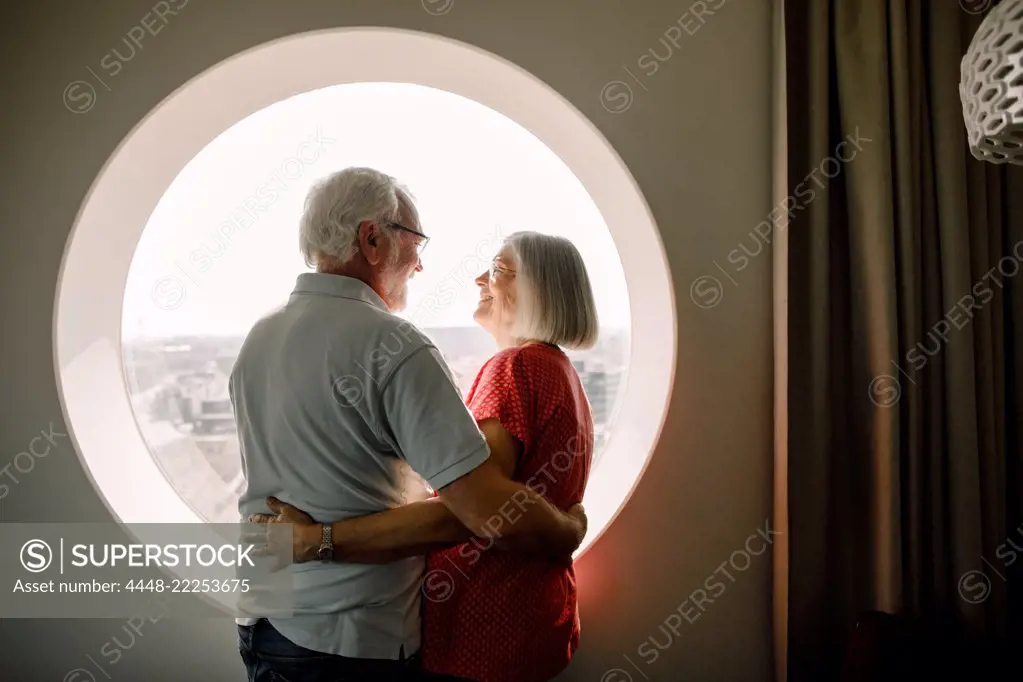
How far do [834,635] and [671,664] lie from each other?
408 millimetres

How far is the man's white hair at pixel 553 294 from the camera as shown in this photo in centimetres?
157

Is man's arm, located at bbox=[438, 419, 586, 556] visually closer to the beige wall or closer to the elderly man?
the elderly man

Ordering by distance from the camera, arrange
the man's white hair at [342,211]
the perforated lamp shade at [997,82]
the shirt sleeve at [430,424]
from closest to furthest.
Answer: the perforated lamp shade at [997,82]
the shirt sleeve at [430,424]
the man's white hair at [342,211]

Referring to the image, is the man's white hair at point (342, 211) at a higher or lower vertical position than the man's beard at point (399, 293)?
higher

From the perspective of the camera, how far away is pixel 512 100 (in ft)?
6.53

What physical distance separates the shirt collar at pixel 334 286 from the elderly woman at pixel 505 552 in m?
0.32

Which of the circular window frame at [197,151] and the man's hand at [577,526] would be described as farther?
the circular window frame at [197,151]

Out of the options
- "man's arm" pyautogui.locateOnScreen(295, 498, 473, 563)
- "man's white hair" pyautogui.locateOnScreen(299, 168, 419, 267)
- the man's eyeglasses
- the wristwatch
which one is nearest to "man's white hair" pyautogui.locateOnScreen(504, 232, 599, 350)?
the man's eyeglasses

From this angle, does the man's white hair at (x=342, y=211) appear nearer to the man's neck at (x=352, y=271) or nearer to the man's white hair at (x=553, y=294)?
the man's neck at (x=352, y=271)

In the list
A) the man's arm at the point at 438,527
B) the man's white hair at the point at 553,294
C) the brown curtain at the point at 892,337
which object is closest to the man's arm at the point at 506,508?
the man's arm at the point at 438,527

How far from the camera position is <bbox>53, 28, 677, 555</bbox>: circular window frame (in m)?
1.80

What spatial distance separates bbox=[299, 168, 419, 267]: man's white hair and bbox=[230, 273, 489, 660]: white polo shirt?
67 mm

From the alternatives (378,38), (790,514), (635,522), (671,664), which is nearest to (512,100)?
(378,38)

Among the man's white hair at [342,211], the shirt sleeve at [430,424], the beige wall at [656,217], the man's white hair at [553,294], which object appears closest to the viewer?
the shirt sleeve at [430,424]
